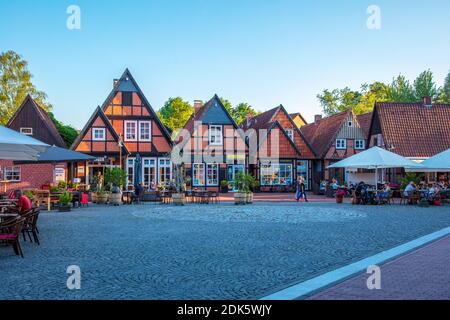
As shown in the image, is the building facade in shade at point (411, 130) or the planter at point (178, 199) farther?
the building facade in shade at point (411, 130)

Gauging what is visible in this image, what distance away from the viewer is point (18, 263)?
7.45m

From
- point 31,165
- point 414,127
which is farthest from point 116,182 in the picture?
point 414,127

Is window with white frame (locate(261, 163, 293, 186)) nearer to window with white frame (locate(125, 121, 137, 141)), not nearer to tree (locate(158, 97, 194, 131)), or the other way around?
window with white frame (locate(125, 121, 137, 141))

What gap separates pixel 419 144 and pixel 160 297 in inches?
1294

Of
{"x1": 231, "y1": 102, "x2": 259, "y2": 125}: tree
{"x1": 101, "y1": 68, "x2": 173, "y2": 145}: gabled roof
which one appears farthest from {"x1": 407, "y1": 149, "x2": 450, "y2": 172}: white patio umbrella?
{"x1": 231, "y1": 102, "x2": 259, "y2": 125}: tree

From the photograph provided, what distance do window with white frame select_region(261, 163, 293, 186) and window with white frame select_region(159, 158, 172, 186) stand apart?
7860 millimetres

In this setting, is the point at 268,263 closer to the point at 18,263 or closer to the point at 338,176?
the point at 18,263

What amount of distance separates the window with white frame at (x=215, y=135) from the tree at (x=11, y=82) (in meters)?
22.4

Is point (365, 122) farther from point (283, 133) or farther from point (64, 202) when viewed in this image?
point (64, 202)

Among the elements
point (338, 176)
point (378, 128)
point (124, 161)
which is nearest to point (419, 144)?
point (378, 128)

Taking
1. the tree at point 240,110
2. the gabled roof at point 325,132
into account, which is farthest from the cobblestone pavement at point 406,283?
the tree at point 240,110

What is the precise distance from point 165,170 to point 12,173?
10.5 meters

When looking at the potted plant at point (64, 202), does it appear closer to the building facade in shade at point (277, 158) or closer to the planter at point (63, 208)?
the planter at point (63, 208)

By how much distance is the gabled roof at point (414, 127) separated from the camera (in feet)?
111
